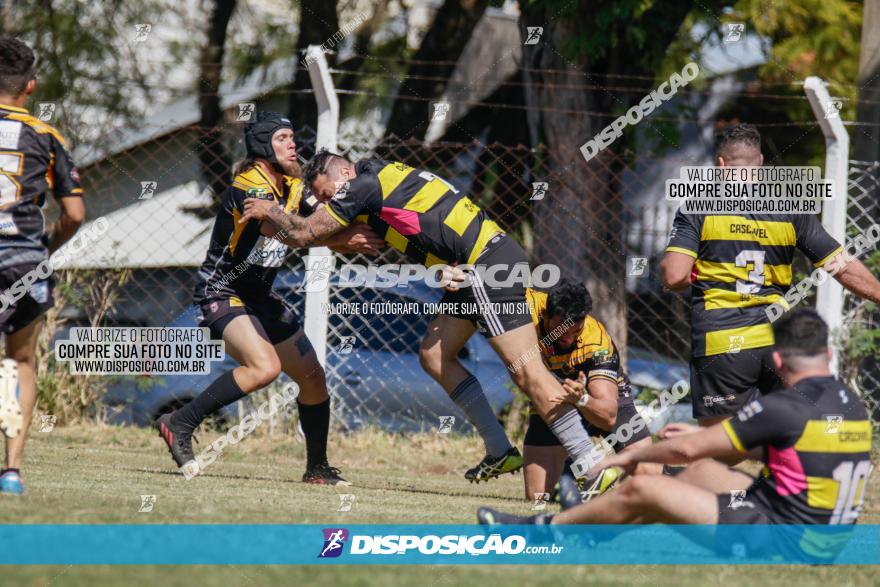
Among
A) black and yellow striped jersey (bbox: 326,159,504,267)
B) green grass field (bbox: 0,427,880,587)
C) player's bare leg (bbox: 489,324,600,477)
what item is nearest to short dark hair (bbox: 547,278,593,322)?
player's bare leg (bbox: 489,324,600,477)

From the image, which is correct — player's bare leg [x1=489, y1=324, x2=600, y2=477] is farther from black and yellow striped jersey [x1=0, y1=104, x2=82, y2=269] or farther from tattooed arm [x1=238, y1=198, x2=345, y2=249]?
black and yellow striped jersey [x1=0, y1=104, x2=82, y2=269]

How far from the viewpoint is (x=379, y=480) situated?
24.3ft

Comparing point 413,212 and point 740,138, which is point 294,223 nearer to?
point 413,212

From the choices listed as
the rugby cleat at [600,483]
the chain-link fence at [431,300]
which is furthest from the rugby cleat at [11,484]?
the chain-link fence at [431,300]

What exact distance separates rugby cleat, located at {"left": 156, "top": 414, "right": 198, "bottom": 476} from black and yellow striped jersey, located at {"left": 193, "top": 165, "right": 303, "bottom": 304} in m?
0.77

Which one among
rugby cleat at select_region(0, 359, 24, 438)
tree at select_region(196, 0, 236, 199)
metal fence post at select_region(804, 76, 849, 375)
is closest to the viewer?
rugby cleat at select_region(0, 359, 24, 438)

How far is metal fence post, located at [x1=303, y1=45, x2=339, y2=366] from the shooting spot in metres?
8.52

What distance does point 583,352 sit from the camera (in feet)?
22.1

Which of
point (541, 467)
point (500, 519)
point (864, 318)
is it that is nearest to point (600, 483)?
point (541, 467)

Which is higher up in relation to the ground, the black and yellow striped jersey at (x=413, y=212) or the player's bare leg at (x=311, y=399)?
the black and yellow striped jersey at (x=413, y=212)

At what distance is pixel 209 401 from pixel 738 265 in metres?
3.13

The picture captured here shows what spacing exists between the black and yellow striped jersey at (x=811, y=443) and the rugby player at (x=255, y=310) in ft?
10.5

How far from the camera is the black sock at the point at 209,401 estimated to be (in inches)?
260

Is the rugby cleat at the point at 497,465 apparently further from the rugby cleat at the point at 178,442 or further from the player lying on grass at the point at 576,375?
the rugby cleat at the point at 178,442
